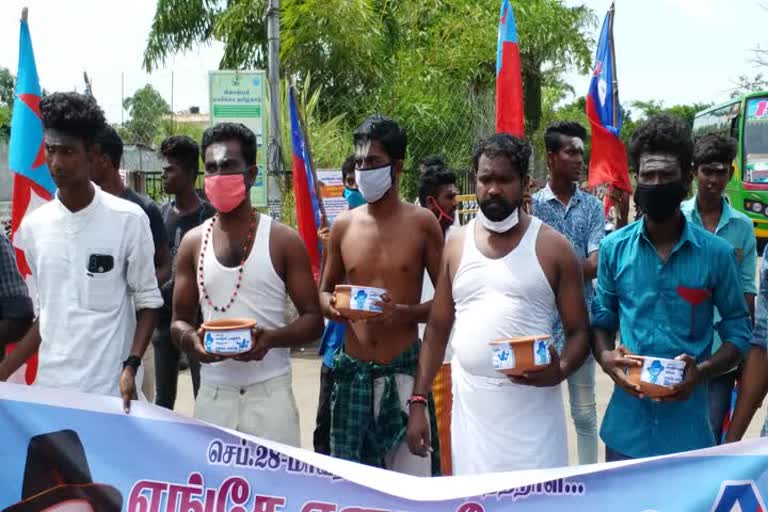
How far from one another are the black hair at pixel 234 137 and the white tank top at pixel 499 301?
1113 millimetres

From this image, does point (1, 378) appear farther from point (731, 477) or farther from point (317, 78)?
point (317, 78)

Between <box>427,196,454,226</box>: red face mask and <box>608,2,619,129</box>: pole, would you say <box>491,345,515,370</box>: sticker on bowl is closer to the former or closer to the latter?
<box>427,196,454,226</box>: red face mask

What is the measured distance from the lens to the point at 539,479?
3.15 meters

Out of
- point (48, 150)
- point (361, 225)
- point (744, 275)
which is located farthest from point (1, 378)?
point (744, 275)

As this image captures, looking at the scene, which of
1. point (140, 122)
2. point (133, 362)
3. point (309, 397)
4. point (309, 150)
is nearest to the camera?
point (133, 362)

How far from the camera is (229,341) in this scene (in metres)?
3.50

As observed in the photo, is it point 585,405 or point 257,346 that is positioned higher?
point 257,346

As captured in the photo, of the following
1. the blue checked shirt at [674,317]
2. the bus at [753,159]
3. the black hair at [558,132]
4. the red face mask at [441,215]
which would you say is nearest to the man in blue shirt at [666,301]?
the blue checked shirt at [674,317]

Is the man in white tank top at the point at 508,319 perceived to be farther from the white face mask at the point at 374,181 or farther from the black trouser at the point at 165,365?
the black trouser at the point at 165,365

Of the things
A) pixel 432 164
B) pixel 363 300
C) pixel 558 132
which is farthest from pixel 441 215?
pixel 363 300

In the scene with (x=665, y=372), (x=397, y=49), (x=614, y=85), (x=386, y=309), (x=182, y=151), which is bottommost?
(x=665, y=372)

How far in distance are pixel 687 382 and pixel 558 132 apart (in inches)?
92.4

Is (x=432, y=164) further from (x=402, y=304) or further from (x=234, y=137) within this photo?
(x=234, y=137)

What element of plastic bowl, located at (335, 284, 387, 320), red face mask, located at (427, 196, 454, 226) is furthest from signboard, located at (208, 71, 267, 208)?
plastic bowl, located at (335, 284, 387, 320)
